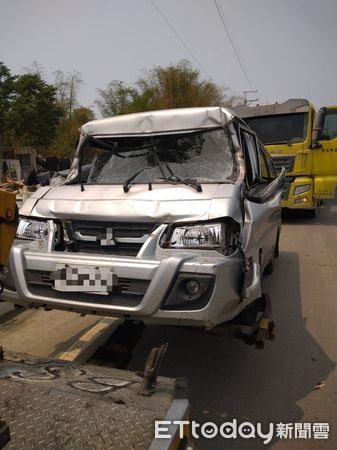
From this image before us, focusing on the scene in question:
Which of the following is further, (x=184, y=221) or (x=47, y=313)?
(x=47, y=313)

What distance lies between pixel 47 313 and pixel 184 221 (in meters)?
2.63

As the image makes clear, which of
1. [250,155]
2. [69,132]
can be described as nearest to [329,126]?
[250,155]

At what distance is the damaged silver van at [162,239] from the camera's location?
8.68 feet

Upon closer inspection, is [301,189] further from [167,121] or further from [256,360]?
[256,360]

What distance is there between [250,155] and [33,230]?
86.9 inches

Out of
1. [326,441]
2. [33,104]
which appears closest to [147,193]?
[326,441]

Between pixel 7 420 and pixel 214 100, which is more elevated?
pixel 214 100

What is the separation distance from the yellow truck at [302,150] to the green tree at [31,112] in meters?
22.6

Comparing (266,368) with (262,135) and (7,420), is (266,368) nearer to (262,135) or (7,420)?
(7,420)

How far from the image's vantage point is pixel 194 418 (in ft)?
9.27

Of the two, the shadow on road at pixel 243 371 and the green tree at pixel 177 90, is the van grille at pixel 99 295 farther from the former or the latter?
the green tree at pixel 177 90

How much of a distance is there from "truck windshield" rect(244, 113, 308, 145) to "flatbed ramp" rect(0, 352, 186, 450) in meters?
8.45

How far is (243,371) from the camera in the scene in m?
3.38
